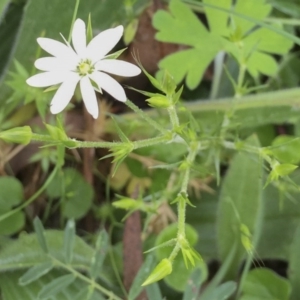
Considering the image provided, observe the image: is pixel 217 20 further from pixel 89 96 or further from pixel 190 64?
pixel 89 96

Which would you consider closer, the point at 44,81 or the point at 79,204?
the point at 44,81

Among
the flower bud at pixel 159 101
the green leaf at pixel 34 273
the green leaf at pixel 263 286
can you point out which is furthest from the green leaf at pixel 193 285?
the flower bud at pixel 159 101

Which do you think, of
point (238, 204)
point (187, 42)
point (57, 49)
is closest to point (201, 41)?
point (187, 42)

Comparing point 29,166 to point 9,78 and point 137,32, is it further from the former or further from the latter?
point 137,32

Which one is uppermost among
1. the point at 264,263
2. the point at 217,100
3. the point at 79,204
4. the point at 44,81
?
the point at 44,81

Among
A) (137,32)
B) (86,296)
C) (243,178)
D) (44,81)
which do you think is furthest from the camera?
(137,32)

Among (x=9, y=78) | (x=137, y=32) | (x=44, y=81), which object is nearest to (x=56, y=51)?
(x=44, y=81)

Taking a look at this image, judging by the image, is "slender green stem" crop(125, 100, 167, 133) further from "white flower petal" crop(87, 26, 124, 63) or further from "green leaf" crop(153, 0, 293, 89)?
"green leaf" crop(153, 0, 293, 89)

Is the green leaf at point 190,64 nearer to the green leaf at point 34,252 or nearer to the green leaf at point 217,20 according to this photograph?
the green leaf at point 217,20
